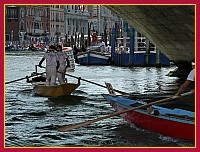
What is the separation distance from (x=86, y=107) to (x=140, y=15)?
6524mm

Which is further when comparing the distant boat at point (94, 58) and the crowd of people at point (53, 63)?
the distant boat at point (94, 58)

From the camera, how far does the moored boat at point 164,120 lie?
11172 millimetres

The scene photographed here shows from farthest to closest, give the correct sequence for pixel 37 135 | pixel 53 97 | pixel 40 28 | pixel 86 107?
pixel 40 28, pixel 53 97, pixel 86 107, pixel 37 135

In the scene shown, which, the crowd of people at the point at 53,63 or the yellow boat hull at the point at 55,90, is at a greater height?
the crowd of people at the point at 53,63

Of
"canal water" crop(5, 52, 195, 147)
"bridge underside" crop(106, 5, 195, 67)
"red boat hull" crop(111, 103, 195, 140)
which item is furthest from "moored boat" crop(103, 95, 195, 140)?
"bridge underside" crop(106, 5, 195, 67)

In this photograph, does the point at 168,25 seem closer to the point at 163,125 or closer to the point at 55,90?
the point at 55,90

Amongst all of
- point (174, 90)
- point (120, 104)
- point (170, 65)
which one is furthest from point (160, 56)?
point (120, 104)

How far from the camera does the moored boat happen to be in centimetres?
1117

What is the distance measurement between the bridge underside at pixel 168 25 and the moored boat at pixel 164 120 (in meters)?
5.00

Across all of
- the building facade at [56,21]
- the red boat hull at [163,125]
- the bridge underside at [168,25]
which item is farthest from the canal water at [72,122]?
the building facade at [56,21]

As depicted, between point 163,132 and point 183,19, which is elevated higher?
point 183,19

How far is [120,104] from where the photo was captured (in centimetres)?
1331

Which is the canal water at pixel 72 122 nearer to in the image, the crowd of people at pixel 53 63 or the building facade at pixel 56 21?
the crowd of people at pixel 53 63

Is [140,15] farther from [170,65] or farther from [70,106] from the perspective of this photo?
[170,65]
